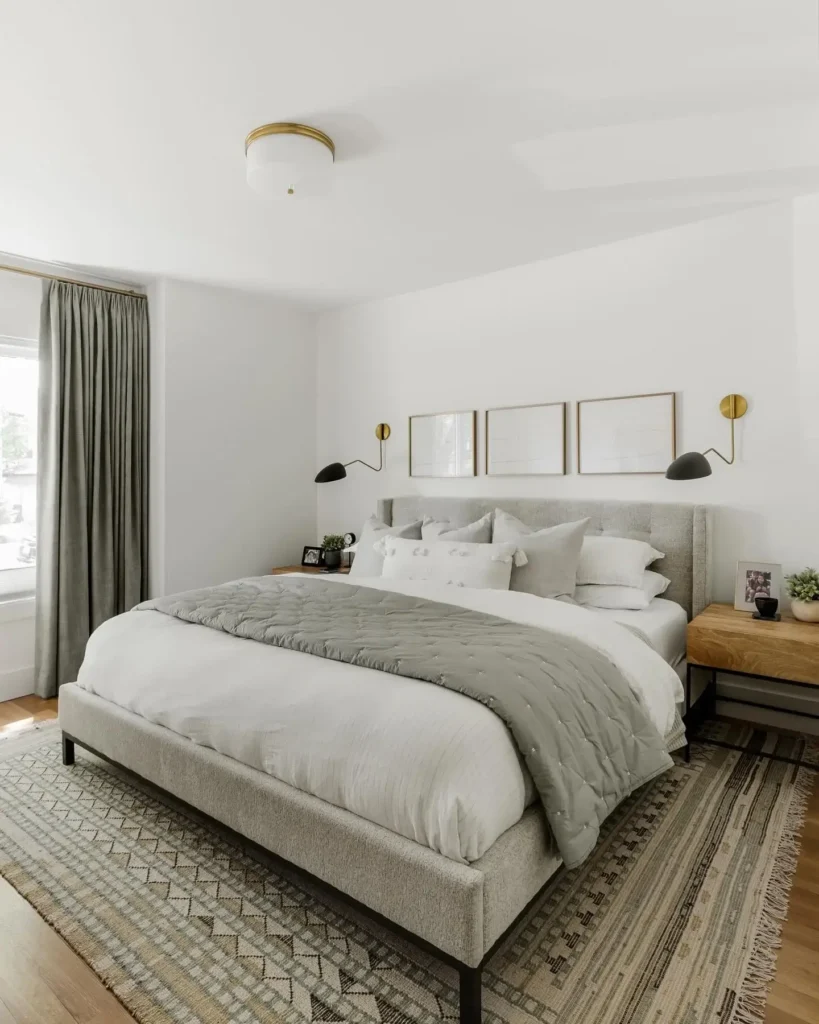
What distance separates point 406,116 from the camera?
210 centimetres

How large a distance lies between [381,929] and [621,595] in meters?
1.78

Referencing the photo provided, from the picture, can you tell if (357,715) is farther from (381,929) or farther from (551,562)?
(551,562)

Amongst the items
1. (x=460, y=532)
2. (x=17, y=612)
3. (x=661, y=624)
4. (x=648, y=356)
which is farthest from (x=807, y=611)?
(x=17, y=612)

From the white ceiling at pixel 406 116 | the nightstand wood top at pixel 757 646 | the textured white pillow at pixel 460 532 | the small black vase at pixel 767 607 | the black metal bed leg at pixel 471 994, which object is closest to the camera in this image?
the black metal bed leg at pixel 471 994

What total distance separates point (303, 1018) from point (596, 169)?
2.93 m

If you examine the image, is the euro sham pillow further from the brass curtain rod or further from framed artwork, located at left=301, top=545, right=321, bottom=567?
the brass curtain rod

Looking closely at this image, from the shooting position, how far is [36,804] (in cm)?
234

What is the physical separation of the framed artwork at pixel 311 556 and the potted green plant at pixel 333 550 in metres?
0.09

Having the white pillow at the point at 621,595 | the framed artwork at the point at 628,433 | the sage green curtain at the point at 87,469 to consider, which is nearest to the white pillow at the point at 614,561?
the white pillow at the point at 621,595

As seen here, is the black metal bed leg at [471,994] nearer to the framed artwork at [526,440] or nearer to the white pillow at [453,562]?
the white pillow at [453,562]

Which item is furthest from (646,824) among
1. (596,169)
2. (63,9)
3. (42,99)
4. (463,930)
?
(42,99)

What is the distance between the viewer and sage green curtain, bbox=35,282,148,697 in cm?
355

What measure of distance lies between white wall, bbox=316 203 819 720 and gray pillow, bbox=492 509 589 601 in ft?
1.99

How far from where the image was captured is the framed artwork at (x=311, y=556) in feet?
14.2
